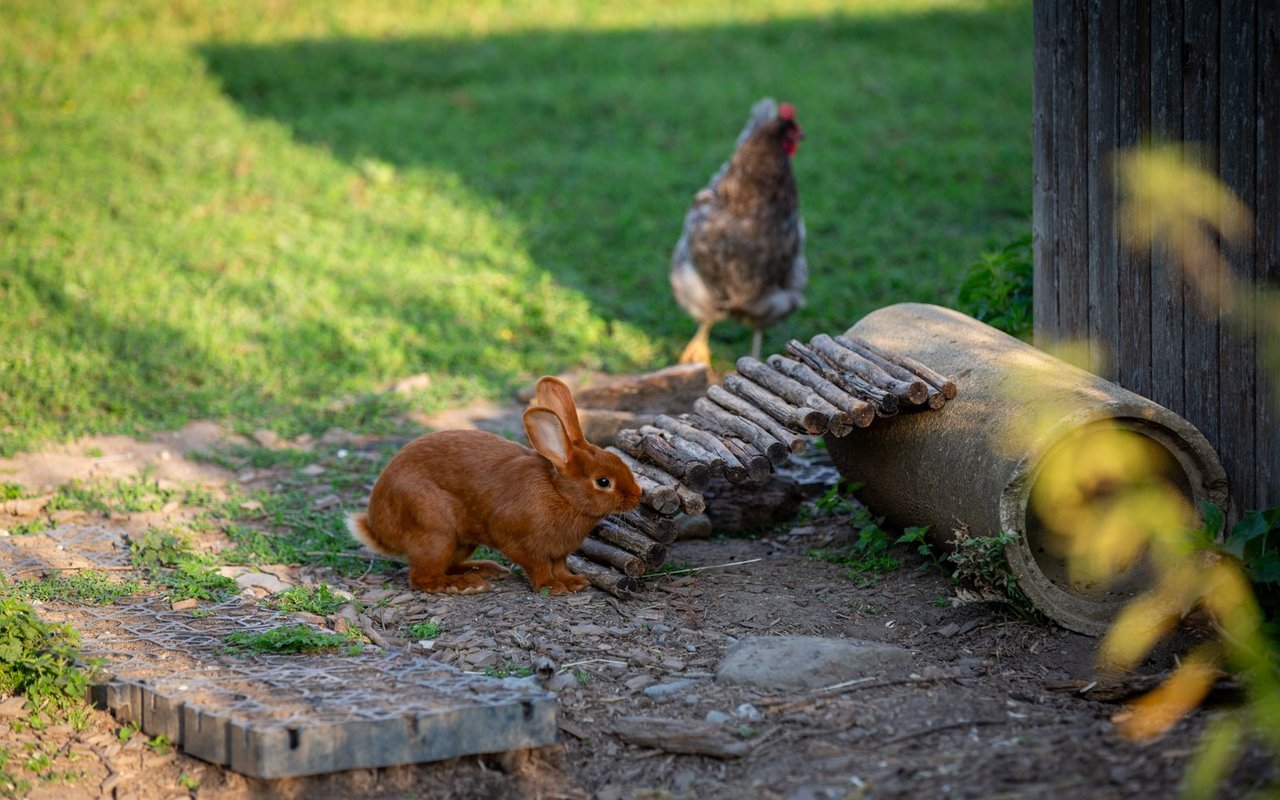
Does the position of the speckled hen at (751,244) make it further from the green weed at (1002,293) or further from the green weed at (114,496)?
the green weed at (114,496)

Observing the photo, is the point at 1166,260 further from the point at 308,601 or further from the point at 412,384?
the point at 412,384

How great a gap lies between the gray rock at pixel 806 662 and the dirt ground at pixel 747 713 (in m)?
0.06

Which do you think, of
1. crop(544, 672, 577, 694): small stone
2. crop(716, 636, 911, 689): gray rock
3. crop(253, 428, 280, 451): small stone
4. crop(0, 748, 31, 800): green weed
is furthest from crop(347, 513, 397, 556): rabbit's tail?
crop(253, 428, 280, 451): small stone

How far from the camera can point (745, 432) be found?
211 inches

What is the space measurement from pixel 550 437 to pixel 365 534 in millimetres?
996

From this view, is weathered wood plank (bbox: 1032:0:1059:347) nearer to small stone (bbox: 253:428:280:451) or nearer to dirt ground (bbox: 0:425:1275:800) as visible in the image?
dirt ground (bbox: 0:425:1275:800)

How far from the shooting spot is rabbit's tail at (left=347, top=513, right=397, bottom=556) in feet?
17.7

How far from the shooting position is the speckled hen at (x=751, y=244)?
870cm

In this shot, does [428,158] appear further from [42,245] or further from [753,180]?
[753,180]

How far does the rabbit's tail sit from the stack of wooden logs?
82 cm

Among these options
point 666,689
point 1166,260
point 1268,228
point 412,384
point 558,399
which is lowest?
point 666,689

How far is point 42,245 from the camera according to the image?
→ 9734 millimetres

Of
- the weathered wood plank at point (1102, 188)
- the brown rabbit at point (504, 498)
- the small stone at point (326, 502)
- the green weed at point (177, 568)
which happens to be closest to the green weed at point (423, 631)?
the brown rabbit at point (504, 498)

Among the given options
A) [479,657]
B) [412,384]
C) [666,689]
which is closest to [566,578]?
[479,657]
